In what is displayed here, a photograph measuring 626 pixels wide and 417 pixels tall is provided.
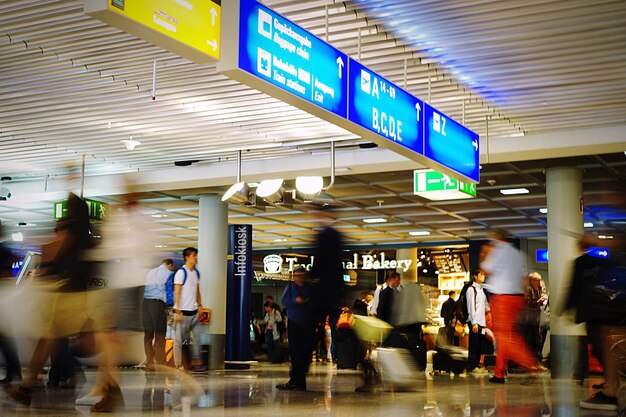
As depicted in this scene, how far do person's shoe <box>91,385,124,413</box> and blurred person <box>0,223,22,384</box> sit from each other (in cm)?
257

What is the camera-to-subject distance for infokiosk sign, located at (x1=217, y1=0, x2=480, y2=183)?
5.76 metres

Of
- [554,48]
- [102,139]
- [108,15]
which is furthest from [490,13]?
[102,139]

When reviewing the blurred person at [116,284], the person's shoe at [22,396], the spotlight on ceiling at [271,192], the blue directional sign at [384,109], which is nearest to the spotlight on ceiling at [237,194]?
the spotlight on ceiling at [271,192]

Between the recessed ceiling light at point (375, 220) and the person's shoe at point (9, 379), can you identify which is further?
the recessed ceiling light at point (375, 220)

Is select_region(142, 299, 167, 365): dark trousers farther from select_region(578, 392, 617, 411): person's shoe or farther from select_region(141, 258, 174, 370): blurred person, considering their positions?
select_region(578, 392, 617, 411): person's shoe

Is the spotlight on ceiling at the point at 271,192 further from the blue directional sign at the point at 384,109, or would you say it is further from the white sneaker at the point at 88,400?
the white sneaker at the point at 88,400

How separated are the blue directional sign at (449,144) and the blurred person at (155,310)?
6.14 m

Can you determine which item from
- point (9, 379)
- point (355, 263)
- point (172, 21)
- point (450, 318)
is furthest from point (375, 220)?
point (172, 21)

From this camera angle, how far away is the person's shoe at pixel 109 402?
6.80 m

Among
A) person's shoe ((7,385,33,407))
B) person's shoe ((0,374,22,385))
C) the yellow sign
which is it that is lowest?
person's shoe ((0,374,22,385))

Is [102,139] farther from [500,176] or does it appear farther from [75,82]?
[500,176]

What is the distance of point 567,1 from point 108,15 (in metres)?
4.22

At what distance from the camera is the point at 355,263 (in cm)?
2939

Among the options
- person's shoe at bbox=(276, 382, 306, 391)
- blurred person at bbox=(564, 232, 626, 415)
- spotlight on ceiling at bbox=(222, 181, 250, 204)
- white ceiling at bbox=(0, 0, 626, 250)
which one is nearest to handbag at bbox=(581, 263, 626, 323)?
blurred person at bbox=(564, 232, 626, 415)
